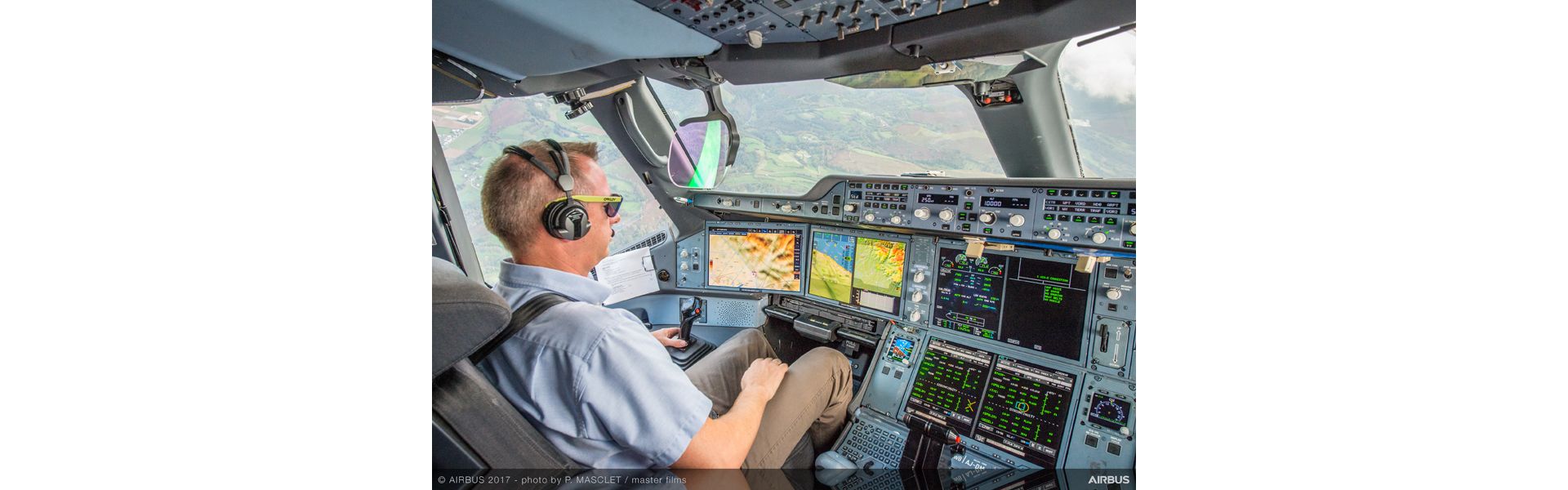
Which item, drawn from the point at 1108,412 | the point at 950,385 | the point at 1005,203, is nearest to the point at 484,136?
the point at 1005,203

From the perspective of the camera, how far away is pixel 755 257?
7.47 ft

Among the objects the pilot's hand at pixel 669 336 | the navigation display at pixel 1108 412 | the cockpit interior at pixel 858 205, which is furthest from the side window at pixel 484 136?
the navigation display at pixel 1108 412

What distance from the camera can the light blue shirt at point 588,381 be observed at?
1.30 m

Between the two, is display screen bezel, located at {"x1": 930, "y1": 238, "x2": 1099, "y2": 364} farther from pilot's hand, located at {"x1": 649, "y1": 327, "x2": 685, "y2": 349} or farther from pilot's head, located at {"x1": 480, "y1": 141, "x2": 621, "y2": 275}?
pilot's head, located at {"x1": 480, "y1": 141, "x2": 621, "y2": 275}

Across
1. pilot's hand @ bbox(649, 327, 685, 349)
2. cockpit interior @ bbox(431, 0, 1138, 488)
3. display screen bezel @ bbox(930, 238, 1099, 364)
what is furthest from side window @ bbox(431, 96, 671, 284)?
display screen bezel @ bbox(930, 238, 1099, 364)

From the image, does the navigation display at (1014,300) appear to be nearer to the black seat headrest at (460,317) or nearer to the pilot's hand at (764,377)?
the pilot's hand at (764,377)

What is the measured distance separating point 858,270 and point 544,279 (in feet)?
4.18

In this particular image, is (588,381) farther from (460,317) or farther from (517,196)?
(517,196)

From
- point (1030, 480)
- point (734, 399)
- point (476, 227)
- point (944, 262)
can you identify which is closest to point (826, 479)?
point (734, 399)

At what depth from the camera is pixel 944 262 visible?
214cm

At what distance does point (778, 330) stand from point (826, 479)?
1.97 ft

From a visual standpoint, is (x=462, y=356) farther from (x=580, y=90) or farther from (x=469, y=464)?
(x=580, y=90)

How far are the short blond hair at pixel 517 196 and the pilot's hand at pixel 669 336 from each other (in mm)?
471

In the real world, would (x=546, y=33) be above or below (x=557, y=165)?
above
